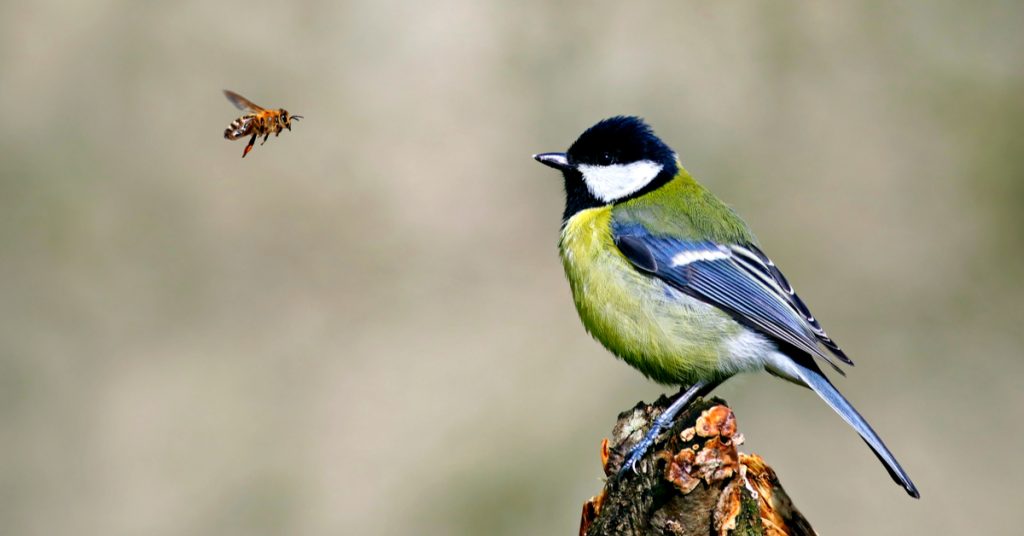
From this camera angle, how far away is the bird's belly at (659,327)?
328 centimetres

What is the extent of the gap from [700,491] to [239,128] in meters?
1.84

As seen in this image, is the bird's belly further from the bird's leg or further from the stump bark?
the stump bark

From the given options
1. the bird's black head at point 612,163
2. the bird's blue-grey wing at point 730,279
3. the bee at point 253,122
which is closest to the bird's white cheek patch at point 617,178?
the bird's black head at point 612,163

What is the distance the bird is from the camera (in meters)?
3.27

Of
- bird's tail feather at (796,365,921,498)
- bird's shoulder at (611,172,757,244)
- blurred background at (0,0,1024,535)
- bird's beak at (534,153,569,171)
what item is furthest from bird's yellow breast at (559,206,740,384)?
blurred background at (0,0,1024,535)

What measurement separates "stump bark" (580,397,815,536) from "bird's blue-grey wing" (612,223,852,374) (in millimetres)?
740

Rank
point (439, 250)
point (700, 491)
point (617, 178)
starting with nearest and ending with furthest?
1. point (700, 491)
2. point (617, 178)
3. point (439, 250)

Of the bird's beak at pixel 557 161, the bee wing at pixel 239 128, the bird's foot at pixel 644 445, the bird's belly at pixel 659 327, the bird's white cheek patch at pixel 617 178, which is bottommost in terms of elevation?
the bird's foot at pixel 644 445

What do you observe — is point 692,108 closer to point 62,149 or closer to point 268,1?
point 268,1

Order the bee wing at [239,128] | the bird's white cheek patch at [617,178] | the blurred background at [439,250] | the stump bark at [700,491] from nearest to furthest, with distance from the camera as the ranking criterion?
the stump bark at [700,491]
the bee wing at [239,128]
the bird's white cheek patch at [617,178]
the blurred background at [439,250]

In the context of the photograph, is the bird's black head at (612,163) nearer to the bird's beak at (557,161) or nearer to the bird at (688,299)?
the bird's beak at (557,161)

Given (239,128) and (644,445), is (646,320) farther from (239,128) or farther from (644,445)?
(239,128)

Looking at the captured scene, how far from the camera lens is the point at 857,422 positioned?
2979mm

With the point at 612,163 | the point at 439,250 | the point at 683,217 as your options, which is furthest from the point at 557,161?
the point at 439,250
